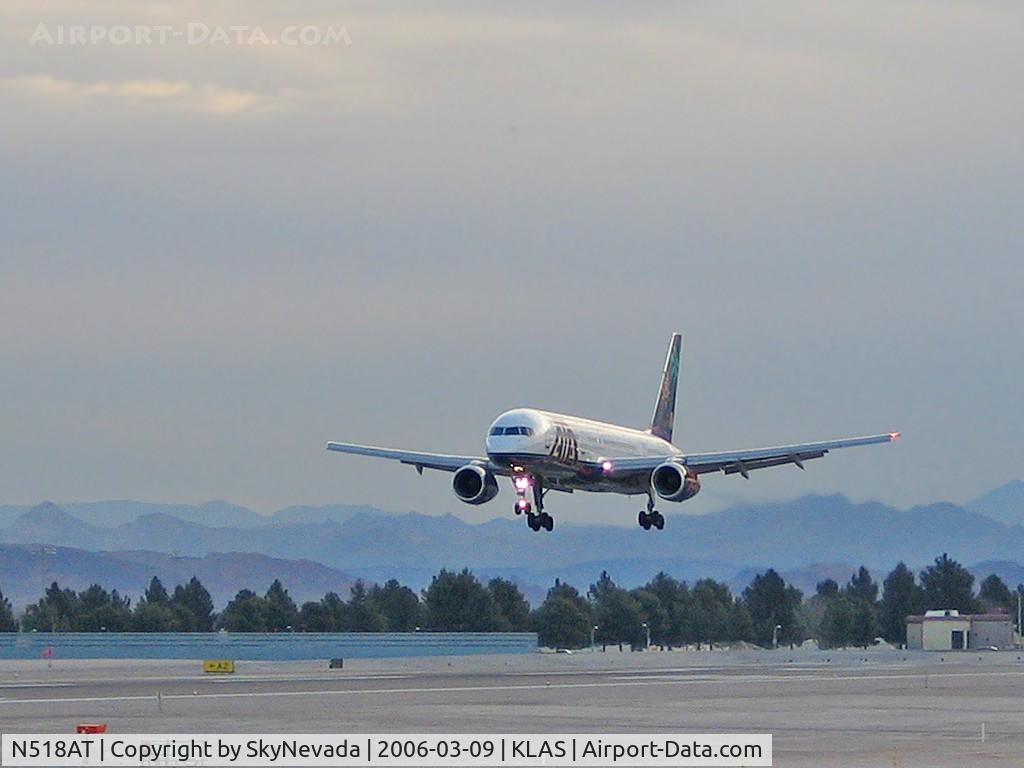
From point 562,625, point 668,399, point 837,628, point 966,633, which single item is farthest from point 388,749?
point 837,628

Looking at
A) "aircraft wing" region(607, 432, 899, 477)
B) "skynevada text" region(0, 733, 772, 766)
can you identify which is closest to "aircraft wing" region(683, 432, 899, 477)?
"aircraft wing" region(607, 432, 899, 477)

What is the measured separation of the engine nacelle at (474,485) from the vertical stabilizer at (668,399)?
23.8 meters

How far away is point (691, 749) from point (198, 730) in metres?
12.6

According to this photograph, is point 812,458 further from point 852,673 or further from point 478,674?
point 478,674

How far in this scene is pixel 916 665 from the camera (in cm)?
10556

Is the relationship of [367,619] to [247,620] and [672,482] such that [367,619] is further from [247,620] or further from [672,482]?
[672,482]

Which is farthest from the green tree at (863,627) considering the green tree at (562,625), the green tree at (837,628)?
the green tree at (562,625)

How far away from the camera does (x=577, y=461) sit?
3546 inches

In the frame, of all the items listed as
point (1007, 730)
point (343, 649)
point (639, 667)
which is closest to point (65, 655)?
point (343, 649)

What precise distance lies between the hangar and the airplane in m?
54.8

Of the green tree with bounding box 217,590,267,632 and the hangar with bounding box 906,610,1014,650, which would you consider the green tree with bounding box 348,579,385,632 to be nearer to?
the green tree with bounding box 217,590,267,632

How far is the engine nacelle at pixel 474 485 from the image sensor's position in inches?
3583

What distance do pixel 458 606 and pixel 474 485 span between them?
102m

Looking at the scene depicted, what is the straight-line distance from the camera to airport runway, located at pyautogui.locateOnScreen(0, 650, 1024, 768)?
160 ft
